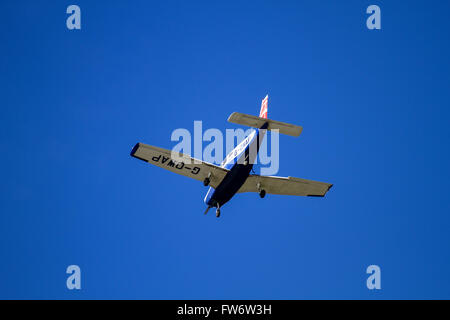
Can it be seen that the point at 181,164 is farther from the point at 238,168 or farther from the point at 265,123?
the point at 265,123

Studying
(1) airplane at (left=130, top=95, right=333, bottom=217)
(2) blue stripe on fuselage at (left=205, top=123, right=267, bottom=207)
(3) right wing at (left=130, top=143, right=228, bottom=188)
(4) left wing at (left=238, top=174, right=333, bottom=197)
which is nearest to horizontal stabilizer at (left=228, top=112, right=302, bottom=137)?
(1) airplane at (left=130, top=95, right=333, bottom=217)

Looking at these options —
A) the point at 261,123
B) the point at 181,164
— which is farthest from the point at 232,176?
the point at 261,123

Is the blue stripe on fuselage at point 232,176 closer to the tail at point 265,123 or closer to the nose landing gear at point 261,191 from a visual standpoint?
the tail at point 265,123

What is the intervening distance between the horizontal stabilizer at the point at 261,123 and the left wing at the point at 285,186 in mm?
3933

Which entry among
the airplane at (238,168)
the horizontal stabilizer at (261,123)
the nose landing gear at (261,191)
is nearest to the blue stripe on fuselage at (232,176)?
the airplane at (238,168)

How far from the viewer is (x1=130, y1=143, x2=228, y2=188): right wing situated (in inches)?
1099

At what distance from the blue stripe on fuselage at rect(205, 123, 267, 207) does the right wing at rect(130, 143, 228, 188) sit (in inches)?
14.2

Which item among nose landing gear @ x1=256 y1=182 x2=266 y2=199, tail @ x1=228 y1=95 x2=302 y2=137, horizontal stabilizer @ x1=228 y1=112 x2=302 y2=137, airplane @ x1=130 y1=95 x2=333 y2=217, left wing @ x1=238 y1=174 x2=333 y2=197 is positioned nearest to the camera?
horizontal stabilizer @ x1=228 y1=112 x2=302 y2=137

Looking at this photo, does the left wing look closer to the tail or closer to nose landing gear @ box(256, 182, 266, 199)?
nose landing gear @ box(256, 182, 266, 199)

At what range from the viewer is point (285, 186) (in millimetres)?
31406

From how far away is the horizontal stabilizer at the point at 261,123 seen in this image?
25.7m

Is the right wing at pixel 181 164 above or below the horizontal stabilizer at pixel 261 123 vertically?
below
